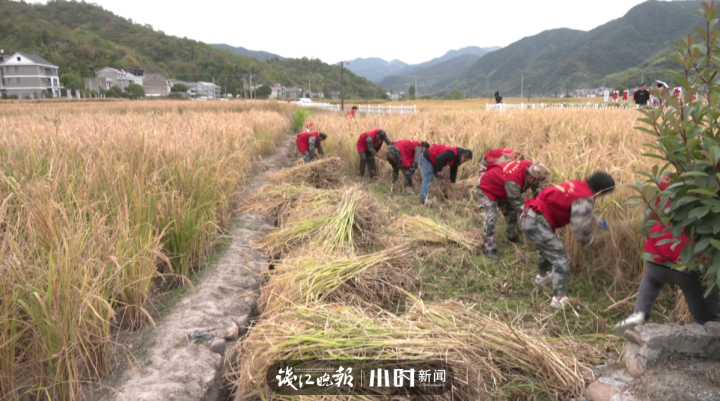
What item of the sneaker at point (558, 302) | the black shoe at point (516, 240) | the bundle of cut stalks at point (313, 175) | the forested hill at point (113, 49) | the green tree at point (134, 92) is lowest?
the sneaker at point (558, 302)

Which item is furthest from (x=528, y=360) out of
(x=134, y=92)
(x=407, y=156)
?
(x=134, y=92)

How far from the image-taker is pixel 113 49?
264 feet

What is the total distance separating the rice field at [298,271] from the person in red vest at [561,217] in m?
0.22

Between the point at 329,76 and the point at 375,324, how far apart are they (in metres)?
130

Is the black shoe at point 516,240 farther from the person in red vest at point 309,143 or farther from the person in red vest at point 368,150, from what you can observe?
the person in red vest at point 309,143

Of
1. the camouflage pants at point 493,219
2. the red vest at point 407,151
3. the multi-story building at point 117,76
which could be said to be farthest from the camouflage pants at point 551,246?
the multi-story building at point 117,76

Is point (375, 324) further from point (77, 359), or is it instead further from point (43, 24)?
point (43, 24)

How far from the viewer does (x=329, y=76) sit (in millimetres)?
125812

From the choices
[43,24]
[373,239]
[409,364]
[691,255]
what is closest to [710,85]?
[691,255]

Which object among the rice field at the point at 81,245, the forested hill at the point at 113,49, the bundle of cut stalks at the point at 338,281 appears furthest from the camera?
the forested hill at the point at 113,49

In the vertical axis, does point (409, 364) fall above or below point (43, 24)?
below

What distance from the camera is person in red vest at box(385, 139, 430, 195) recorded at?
259 inches

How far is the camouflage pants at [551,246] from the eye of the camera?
3.04m

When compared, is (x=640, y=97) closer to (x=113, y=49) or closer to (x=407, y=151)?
(x=407, y=151)
